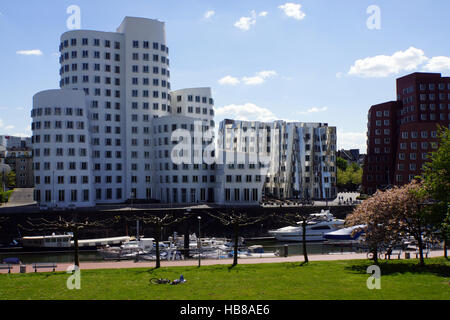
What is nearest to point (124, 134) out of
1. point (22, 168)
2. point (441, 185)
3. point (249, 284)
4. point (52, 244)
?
point (52, 244)

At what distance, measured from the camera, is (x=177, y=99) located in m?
112

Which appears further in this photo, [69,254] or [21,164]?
[21,164]

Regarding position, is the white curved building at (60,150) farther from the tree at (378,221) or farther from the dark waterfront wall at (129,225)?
the tree at (378,221)

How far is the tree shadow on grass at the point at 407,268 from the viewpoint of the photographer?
30.8 meters

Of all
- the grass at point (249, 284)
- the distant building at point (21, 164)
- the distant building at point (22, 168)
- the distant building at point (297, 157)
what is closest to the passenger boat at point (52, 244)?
the grass at point (249, 284)

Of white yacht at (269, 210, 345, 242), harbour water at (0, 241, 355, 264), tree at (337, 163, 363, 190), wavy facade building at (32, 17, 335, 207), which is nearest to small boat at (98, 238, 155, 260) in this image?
harbour water at (0, 241, 355, 264)

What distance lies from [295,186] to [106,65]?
214 ft

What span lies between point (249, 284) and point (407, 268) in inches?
565

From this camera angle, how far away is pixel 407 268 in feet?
108

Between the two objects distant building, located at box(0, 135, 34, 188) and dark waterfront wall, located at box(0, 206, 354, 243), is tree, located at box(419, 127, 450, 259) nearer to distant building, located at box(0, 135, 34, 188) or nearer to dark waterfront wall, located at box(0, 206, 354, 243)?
dark waterfront wall, located at box(0, 206, 354, 243)

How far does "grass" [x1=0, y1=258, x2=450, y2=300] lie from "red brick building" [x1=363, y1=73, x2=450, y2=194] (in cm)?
7714

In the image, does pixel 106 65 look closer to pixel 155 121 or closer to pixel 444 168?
pixel 155 121

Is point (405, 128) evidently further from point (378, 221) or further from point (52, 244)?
point (52, 244)

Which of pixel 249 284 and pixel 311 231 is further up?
pixel 249 284
